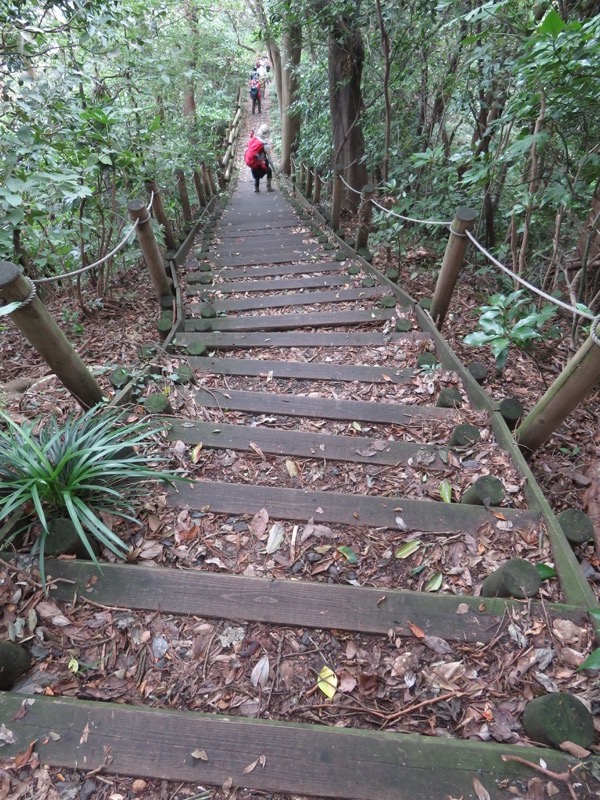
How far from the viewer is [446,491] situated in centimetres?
234

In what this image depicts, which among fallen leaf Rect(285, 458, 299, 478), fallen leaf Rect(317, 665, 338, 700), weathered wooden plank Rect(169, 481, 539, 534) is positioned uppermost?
weathered wooden plank Rect(169, 481, 539, 534)

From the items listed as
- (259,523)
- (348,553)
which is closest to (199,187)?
(259,523)

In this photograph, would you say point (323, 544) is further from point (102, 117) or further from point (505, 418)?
point (102, 117)

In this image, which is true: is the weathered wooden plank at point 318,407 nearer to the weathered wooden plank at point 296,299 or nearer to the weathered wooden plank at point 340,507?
the weathered wooden plank at point 340,507

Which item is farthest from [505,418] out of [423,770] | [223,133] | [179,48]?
[223,133]

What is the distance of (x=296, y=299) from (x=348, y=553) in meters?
3.29

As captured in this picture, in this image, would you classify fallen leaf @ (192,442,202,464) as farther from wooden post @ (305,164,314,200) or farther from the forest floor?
Result: wooden post @ (305,164,314,200)

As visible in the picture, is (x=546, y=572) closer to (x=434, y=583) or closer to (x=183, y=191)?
(x=434, y=583)

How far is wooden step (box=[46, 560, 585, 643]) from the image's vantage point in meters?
1.67

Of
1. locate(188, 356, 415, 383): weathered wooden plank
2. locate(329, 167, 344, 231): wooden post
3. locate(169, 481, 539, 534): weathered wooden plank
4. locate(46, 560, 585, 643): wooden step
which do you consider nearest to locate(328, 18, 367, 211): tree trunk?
locate(329, 167, 344, 231): wooden post

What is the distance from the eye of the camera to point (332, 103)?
23.4 feet

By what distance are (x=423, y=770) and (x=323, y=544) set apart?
0.93 m

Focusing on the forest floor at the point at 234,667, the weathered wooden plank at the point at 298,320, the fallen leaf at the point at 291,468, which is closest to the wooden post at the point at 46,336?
the forest floor at the point at 234,667

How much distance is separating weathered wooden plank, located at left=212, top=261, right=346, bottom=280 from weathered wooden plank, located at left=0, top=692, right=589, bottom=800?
4.87m
